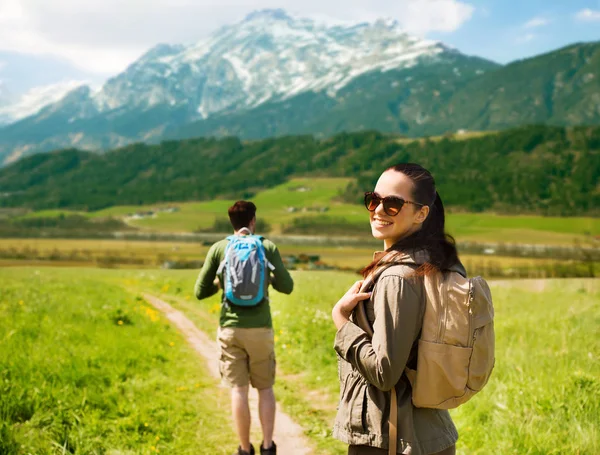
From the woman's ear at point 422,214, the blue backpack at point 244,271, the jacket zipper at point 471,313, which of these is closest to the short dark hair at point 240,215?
the blue backpack at point 244,271

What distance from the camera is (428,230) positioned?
3.58m

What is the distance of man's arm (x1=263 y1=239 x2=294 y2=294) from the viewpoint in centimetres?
675

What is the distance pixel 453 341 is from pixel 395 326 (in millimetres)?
342

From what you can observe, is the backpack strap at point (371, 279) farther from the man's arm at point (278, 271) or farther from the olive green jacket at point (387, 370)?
the man's arm at point (278, 271)

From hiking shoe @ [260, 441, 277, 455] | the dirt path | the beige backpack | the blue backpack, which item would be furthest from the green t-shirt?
the beige backpack

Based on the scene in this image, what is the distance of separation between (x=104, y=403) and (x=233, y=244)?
308cm

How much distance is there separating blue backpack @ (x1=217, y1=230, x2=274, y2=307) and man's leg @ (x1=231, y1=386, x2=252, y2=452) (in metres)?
1.06

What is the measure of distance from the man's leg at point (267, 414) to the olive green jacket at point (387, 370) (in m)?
3.35

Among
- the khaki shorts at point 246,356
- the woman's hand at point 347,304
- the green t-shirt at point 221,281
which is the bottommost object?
the khaki shorts at point 246,356

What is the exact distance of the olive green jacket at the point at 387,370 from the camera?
328cm

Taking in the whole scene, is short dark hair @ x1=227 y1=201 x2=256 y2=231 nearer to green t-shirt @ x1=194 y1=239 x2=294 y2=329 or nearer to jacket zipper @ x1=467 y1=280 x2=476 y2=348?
green t-shirt @ x1=194 y1=239 x2=294 y2=329

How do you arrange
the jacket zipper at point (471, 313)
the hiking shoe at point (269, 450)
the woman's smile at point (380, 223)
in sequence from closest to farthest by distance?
the jacket zipper at point (471, 313) < the woman's smile at point (380, 223) < the hiking shoe at point (269, 450)

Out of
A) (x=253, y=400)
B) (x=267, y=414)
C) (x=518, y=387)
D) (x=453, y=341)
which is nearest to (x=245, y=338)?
(x=267, y=414)

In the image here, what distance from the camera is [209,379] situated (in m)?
10.4
